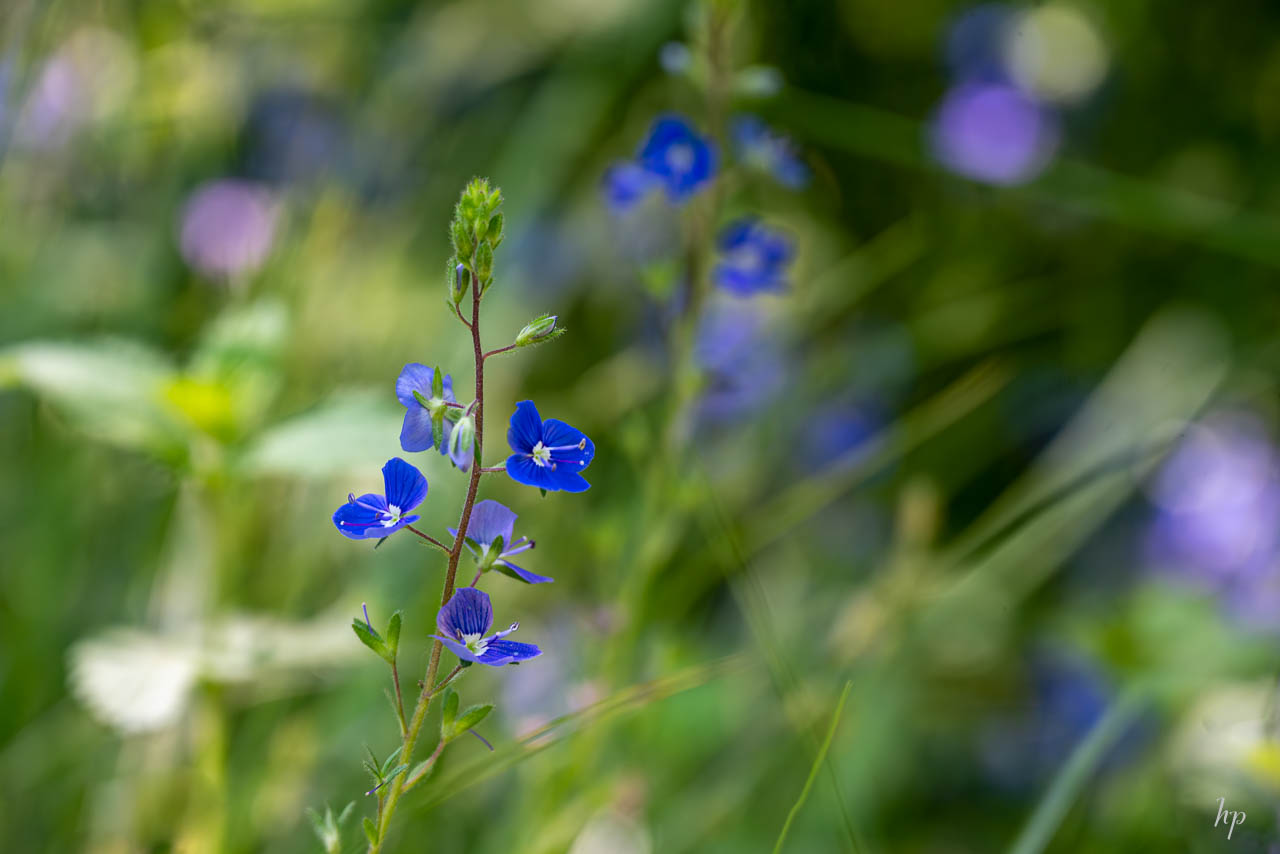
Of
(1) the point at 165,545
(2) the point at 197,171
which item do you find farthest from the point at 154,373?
(2) the point at 197,171

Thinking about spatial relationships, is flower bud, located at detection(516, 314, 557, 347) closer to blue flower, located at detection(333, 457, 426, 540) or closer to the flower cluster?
the flower cluster

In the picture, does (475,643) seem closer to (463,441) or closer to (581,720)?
(463,441)

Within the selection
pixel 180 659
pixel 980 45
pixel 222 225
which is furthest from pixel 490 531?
pixel 980 45

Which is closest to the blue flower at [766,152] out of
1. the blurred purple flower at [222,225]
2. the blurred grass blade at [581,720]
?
the blurred grass blade at [581,720]

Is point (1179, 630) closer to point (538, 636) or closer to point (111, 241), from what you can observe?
point (538, 636)

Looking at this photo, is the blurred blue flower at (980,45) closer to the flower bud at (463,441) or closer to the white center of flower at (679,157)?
the white center of flower at (679,157)

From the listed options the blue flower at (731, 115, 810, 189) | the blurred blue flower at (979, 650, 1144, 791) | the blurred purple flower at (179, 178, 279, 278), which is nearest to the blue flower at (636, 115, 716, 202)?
the blue flower at (731, 115, 810, 189)

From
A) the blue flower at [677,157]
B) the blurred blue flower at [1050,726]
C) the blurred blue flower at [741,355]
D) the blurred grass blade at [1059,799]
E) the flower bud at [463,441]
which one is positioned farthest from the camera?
the blurred blue flower at [1050,726]
